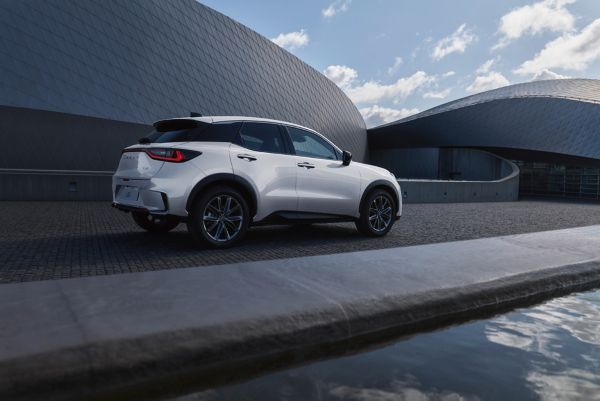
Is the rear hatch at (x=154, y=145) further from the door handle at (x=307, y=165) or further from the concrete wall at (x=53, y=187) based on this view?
the concrete wall at (x=53, y=187)

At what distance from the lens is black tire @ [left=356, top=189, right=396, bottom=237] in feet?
25.0

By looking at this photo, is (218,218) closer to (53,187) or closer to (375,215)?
(375,215)

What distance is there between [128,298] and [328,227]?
588 cm

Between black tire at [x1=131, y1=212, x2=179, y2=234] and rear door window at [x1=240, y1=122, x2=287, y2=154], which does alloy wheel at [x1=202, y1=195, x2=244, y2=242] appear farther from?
black tire at [x1=131, y1=212, x2=179, y2=234]

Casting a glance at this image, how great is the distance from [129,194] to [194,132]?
1.20 metres

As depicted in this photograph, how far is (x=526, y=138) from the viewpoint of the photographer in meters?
35.2

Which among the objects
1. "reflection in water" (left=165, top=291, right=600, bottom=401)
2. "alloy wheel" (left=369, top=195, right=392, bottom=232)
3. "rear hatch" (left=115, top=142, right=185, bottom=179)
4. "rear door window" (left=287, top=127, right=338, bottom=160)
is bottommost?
"reflection in water" (left=165, top=291, right=600, bottom=401)

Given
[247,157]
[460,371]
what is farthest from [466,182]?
[460,371]

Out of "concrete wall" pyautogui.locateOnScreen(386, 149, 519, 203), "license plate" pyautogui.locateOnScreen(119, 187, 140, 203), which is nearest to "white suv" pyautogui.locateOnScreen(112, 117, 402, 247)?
"license plate" pyautogui.locateOnScreen(119, 187, 140, 203)

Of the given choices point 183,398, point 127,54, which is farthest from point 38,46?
point 183,398

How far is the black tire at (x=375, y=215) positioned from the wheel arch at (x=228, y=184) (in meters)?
2.15

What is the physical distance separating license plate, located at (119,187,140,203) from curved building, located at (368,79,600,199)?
101 feet

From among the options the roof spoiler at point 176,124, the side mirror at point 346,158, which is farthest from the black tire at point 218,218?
the side mirror at point 346,158

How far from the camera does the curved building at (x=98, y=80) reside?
18.4 meters
